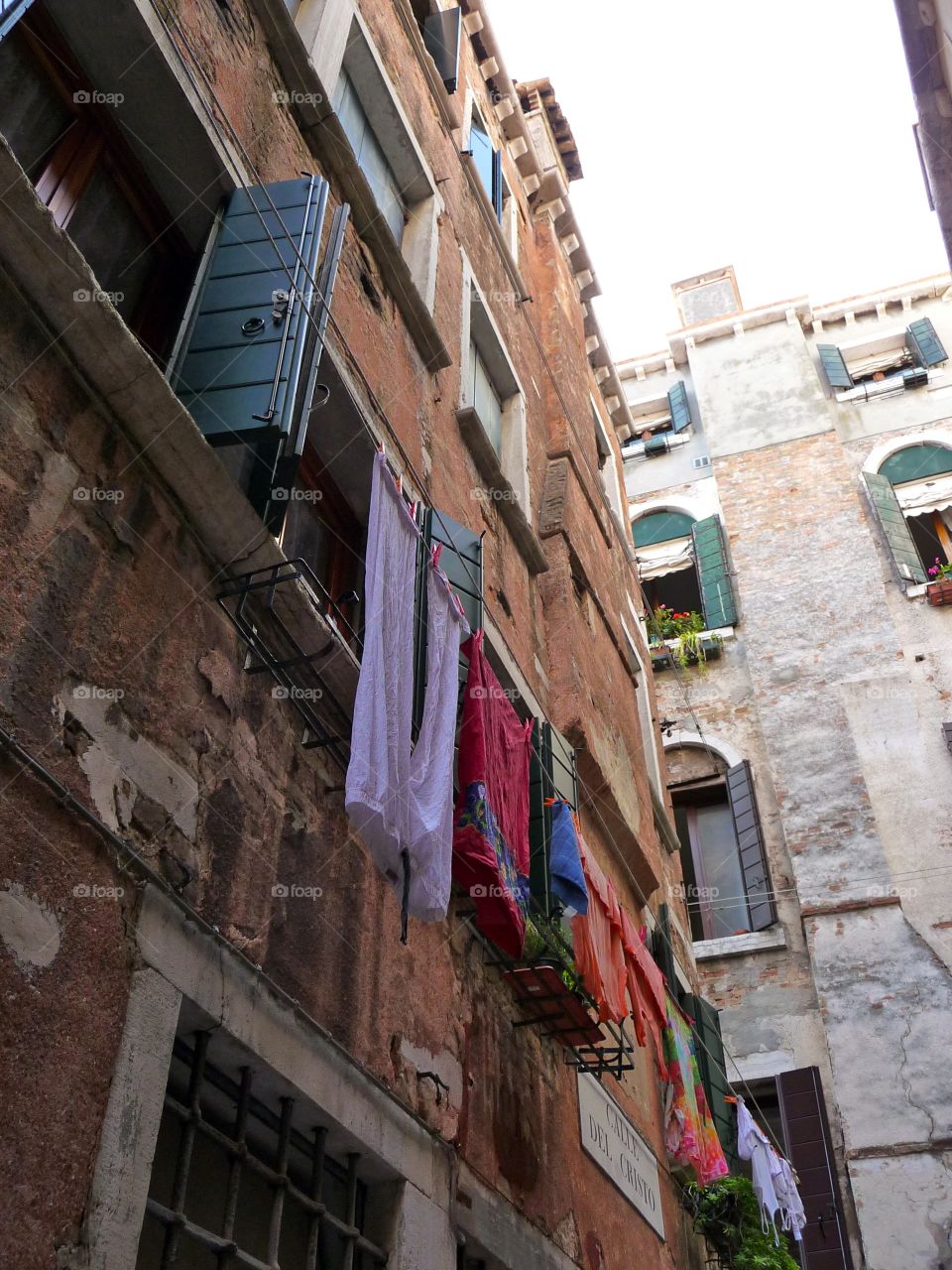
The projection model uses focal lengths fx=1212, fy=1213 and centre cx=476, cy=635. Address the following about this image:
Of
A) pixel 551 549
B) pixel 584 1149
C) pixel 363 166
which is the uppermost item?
pixel 363 166

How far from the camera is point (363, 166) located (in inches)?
310

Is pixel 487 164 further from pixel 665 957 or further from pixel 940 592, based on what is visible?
pixel 940 592

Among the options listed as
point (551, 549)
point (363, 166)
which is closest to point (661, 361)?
point (551, 549)

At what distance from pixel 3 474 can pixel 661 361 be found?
68.7 feet

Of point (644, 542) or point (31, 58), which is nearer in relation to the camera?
point (31, 58)

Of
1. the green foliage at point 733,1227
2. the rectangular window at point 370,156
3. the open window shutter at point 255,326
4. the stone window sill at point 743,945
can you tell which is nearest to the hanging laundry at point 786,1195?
the green foliage at point 733,1227

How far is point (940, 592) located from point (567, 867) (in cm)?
1206

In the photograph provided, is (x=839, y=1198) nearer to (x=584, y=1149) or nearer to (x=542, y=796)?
(x=584, y=1149)

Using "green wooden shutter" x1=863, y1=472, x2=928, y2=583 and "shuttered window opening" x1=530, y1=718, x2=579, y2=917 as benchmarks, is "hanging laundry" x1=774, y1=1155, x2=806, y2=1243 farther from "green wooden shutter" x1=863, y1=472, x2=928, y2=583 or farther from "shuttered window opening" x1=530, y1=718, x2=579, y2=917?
"green wooden shutter" x1=863, y1=472, x2=928, y2=583

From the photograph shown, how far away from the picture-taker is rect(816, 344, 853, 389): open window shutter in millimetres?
20844

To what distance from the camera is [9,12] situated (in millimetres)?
3576

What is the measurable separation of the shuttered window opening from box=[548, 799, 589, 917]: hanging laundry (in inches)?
1.3

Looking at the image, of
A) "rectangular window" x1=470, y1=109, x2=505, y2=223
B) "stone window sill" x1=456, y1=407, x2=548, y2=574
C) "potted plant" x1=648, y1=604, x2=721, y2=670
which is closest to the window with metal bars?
"stone window sill" x1=456, y1=407, x2=548, y2=574

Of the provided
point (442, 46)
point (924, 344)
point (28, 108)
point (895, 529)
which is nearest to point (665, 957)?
point (28, 108)
